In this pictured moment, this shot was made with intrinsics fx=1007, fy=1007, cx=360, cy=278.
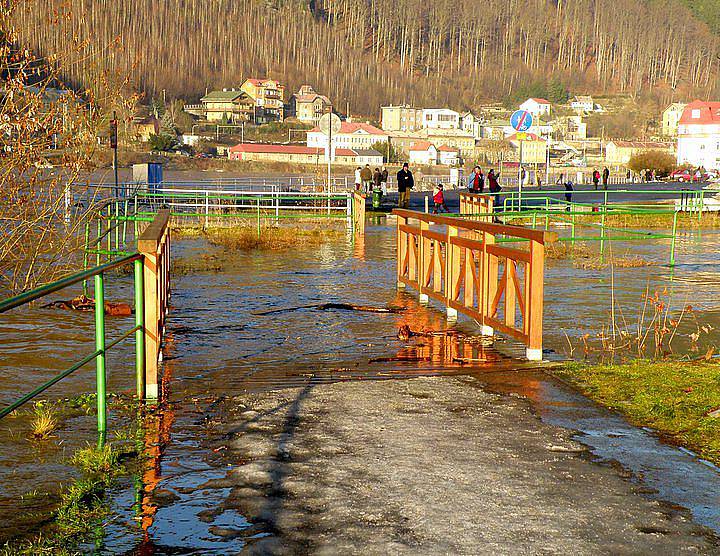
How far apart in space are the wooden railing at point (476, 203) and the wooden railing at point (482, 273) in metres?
11.2

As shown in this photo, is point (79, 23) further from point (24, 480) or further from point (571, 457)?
point (571, 457)

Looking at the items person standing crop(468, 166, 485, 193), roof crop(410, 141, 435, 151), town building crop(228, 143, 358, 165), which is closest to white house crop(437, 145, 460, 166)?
roof crop(410, 141, 435, 151)

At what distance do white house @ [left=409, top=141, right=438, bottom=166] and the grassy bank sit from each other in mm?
174688

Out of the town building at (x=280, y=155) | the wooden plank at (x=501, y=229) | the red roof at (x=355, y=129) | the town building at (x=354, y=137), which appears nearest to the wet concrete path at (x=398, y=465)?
the wooden plank at (x=501, y=229)

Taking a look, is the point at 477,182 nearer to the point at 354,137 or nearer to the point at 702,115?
the point at 702,115

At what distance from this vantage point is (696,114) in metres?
145

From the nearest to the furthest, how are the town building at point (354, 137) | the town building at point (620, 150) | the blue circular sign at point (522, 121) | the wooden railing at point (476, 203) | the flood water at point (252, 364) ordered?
1. the flood water at point (252, 364)
2. the wooden railing at point (476, 203)
3. the blue circular sign at point (522, 121)
4. the town building at point (620, 150)
5. the town building at point (354, 137)

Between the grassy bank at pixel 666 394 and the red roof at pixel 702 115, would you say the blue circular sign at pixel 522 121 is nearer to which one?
the grassy bank at pixel 666 394

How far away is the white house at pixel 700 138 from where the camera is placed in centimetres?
13712

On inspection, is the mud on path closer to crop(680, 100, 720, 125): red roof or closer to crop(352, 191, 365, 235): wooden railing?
crop(352, 191, 365, 235): wooden railing

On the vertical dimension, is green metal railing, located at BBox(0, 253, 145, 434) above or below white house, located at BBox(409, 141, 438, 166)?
below

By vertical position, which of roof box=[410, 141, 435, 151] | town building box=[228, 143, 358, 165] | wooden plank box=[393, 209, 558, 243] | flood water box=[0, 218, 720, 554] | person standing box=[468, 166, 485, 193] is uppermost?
roof box=[410, 141, 435, 151]

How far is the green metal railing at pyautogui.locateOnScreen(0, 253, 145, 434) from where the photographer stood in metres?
5.02

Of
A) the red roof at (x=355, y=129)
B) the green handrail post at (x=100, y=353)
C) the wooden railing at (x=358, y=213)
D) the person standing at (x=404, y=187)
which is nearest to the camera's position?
the green handrail post at (x=100, y=353)
